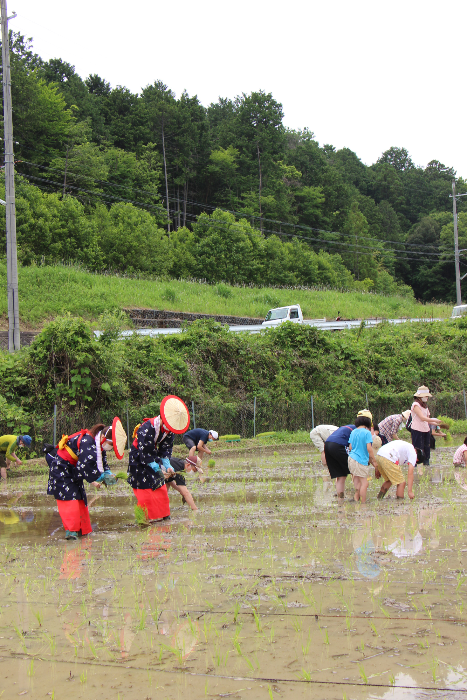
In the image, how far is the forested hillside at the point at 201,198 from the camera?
50.9m

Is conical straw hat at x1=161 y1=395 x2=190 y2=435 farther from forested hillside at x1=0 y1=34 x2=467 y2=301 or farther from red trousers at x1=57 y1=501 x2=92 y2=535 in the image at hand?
forested hillside at x1=0 y1=34 x2=467 y2=301

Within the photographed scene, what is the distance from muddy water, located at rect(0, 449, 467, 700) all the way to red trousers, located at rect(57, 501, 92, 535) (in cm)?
19

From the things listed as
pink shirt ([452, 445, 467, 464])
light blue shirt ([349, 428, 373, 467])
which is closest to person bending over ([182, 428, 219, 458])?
light blue shirt ([349, 428, 373, 467])

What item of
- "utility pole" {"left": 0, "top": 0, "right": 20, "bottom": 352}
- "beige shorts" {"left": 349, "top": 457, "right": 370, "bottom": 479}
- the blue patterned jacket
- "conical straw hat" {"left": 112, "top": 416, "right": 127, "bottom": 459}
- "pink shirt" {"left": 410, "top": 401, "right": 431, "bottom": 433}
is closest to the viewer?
Answer: "conical straw hat" {"left": 112, "top": 416, "right": 127, "bottom": 459}

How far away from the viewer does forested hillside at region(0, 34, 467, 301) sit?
5088 cm

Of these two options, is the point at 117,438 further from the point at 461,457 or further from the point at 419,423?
the point at 461,457

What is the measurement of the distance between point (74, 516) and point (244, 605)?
3.75m

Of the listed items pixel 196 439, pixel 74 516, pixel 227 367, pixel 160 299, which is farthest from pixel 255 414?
pixel 160 299

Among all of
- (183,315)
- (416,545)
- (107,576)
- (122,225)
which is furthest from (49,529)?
(122,225)

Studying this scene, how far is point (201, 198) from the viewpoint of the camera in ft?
239

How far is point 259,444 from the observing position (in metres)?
18.8

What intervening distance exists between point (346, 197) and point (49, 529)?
72.5 meters

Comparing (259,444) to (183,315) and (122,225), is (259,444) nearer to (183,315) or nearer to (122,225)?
(183,315)

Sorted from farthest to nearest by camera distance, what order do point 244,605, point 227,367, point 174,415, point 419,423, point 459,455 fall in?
1. point 227,367
2. point 459,455
3. point 419,423
4. point 174,415
5. point 244,605
